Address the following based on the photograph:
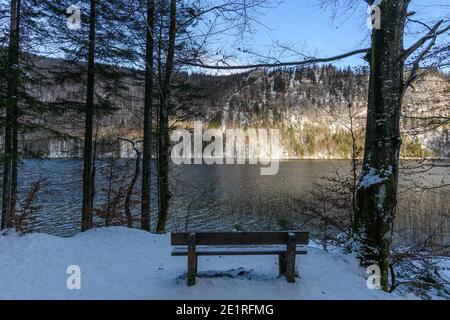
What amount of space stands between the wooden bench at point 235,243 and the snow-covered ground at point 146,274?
0.30 m

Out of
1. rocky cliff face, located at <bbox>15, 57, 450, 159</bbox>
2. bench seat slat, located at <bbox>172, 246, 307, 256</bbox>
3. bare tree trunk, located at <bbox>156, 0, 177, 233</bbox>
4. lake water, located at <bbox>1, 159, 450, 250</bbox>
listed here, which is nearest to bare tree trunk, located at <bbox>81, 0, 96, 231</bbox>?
rocky cliff face, located at <bbox>15, 57, 450, 159</bbox>

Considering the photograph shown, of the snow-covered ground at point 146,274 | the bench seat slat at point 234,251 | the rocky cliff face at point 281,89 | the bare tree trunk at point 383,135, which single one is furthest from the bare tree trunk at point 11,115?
the bare tree trunk at point 383,135

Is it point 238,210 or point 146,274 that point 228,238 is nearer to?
point 146,274

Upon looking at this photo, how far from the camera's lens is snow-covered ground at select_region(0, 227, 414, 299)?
3.76 meters

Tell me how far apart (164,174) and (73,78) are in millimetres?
5420

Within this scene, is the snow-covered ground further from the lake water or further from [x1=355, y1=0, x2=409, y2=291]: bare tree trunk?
the lake water

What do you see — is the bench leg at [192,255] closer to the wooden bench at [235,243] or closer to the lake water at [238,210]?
the wooden bench at [235,243]

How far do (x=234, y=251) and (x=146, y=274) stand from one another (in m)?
1.42

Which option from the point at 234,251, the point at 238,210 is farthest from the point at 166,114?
the point at 238,210

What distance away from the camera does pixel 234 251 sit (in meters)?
4.03

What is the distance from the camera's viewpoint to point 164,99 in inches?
293

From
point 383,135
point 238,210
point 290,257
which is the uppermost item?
point 383,135
